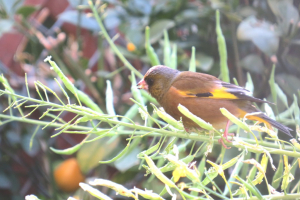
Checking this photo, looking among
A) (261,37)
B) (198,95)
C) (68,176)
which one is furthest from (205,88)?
(68,176)

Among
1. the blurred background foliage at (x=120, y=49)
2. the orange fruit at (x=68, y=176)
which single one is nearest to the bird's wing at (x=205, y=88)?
the blurred background foliage at (x=120, y=49)

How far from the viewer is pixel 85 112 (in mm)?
425

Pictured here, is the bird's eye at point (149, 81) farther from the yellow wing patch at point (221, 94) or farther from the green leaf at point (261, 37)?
the green leaf at point (261, 37)

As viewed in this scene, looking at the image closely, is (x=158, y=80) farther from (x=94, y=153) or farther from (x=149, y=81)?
(x=94, y=153)

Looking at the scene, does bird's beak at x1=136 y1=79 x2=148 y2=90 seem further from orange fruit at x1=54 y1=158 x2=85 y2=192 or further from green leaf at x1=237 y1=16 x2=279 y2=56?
orange fruit at x1=54 y1=158 x2=85 y2=192

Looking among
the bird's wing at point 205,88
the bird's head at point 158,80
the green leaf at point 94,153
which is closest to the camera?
the bird's wing at point 205,88

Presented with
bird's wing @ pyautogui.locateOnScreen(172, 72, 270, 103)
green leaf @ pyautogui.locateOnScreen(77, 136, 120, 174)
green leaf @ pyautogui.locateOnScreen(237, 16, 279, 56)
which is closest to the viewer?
bird's wing @ pyautogui.locateOnScreen(172, 72, 270, 103)

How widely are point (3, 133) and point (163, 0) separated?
0.79 meters

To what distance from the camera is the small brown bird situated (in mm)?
697

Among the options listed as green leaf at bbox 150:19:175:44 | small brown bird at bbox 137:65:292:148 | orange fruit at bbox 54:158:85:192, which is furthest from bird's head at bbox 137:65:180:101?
orange fruit at bbox 54:158:85:192

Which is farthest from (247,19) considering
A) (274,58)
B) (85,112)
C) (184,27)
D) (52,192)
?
(52,192)

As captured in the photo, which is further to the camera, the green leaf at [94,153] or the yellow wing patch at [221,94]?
the green leaf at [94,153]

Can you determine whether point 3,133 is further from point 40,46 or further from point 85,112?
point 85,112

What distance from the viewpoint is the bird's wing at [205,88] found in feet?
2.26
